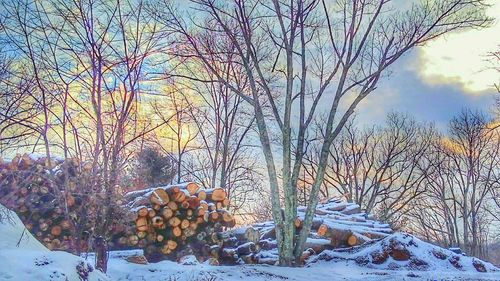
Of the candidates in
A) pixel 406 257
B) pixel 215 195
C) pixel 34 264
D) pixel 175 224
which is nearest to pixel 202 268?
pixel 175 224

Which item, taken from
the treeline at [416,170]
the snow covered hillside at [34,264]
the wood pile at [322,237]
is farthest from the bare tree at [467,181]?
the snow covered hillside at [34,264]

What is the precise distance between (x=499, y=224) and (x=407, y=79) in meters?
18.2

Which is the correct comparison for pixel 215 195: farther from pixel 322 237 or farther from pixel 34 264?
pixel 34 264

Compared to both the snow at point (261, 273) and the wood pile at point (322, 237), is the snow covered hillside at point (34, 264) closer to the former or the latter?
the snow at point (261, 273)

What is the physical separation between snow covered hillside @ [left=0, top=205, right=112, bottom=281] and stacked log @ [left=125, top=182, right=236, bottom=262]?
6398mm

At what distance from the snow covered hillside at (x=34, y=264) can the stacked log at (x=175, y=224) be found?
21.0 feet

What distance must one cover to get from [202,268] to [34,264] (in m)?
4.40

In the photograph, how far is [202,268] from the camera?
26.5ft

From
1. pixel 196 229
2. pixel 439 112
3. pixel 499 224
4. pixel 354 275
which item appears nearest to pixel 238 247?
pixel 196 229

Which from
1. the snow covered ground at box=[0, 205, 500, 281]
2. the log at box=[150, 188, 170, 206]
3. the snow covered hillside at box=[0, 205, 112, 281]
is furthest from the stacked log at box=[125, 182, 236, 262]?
the snow covered hillside at box=[0, 205, 112, 281]

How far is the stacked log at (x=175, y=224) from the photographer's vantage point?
11.1 metres

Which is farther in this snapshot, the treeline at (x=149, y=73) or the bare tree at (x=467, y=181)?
the bare tree at (x=467, y=181)

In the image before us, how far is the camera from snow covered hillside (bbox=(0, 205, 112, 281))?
3770 mm

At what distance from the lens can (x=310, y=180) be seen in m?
33.7
